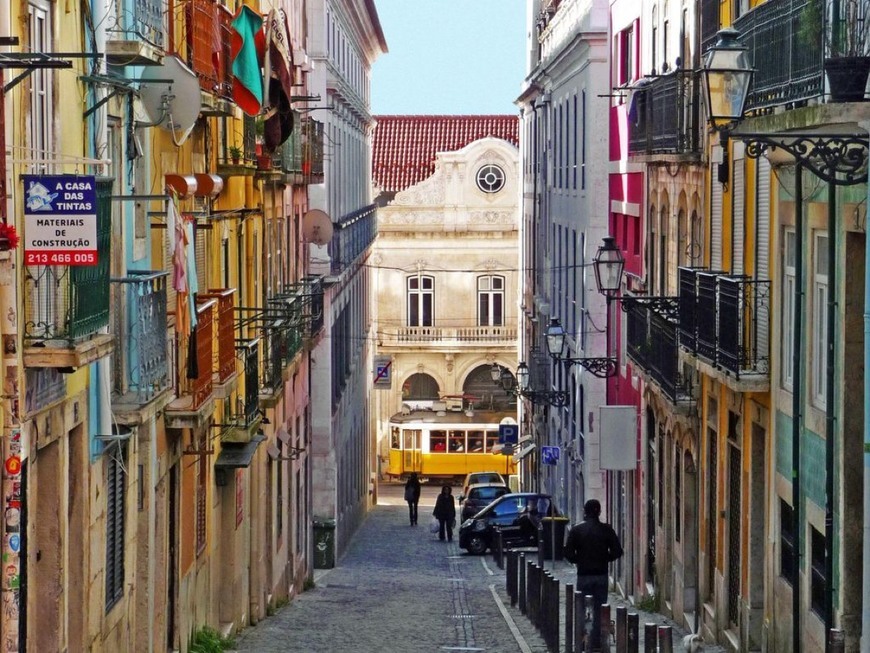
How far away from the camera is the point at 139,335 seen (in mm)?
14562

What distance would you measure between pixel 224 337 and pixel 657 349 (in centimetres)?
622

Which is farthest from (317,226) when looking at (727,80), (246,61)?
(727,80)

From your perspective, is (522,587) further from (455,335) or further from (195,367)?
(455,335)

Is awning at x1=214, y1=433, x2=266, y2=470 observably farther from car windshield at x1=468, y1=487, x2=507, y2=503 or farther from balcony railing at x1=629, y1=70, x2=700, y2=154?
car windshield at x1=468, y1=487, x2=507, y2=503

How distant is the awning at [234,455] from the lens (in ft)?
70.1

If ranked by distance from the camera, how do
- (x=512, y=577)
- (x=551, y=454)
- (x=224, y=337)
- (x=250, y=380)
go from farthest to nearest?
(x=551, y=454) → (x=512, y=577) → (x=250, y=380) → (x=224, y=337)

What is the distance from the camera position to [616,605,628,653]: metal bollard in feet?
53.3

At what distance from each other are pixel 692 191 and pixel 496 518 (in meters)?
16.3

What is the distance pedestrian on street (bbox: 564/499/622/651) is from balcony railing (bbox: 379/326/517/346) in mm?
44849

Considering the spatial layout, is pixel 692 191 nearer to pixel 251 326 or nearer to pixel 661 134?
pixel 661 134

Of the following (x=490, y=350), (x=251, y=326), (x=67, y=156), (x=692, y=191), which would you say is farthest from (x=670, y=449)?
(x=490, y=350)

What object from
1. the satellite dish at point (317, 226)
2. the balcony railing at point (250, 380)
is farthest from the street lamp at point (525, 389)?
the balcony railing at point (250, 380)

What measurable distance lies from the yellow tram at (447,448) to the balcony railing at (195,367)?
1611 inches

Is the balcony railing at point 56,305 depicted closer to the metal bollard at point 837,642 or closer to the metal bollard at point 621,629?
the metal bollard at point 837,642
